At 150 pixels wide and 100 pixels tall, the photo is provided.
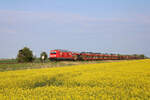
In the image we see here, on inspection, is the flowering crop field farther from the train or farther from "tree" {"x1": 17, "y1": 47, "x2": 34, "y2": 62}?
"tree" {"x1": 17, "y1": 47, "x2": 34, "y2": 62}

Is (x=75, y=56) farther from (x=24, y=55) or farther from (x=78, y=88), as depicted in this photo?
(x=78, y=88)

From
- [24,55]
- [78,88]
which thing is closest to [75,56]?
[24,55]

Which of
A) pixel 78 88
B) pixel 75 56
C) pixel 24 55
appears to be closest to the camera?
pixel 78 88

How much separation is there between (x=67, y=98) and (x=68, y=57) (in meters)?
48.9

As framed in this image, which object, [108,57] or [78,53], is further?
[108,57]

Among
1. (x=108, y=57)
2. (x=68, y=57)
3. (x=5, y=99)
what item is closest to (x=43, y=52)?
(x=68, y=57)

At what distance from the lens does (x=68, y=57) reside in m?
55.0

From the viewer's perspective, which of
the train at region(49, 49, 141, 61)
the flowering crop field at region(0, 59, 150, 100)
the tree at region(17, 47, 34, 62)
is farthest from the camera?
the train at region(49, 49, 141, 61)

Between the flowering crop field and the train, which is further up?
the train

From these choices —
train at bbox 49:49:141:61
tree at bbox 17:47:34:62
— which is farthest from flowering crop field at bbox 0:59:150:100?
tree at bbox 17:47:34:62

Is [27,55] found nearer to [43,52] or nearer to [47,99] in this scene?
[43,52]

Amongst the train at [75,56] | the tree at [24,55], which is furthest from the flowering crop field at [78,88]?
the tree at [24,55]

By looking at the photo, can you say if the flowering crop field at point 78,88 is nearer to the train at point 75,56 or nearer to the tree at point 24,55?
the train at point 75,56

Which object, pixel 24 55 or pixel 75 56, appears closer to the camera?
pixel 24 55
